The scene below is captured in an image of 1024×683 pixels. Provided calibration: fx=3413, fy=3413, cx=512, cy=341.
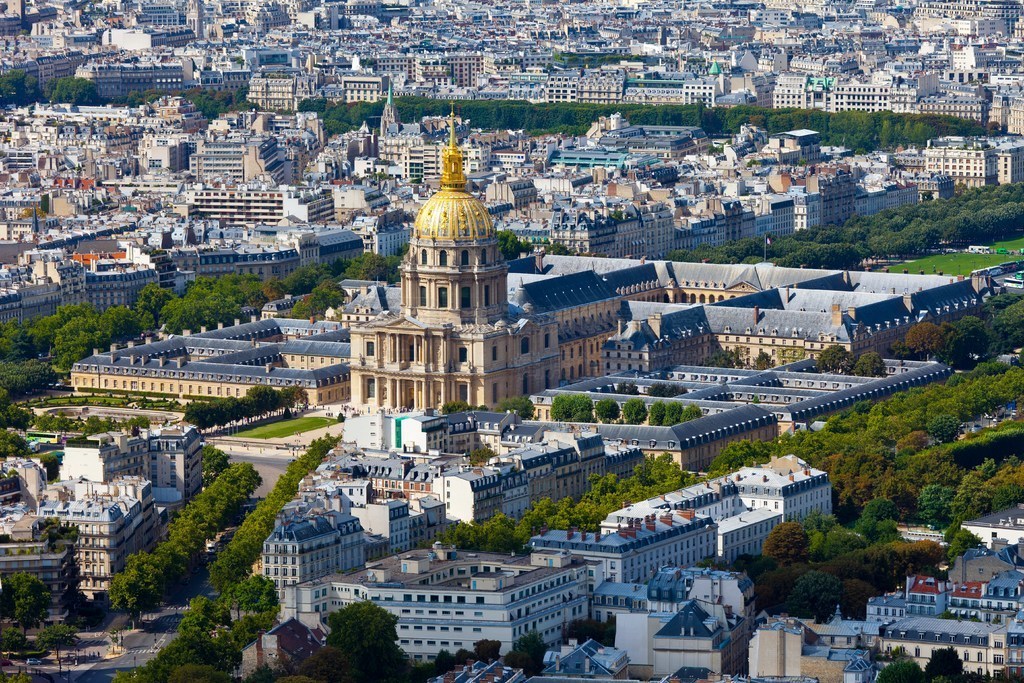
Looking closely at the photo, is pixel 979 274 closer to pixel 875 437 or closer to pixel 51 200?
pixel 875 437

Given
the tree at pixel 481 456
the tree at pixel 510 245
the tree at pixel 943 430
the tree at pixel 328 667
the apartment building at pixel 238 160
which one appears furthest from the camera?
the apartment building at pixel 238 160

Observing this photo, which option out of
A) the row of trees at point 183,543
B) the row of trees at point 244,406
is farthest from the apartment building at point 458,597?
the row of trees at point 244,406

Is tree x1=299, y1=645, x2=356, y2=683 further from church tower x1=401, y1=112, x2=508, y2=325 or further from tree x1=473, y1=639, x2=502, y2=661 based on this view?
church tower x1=401, y1=112, x2=508, y2=325

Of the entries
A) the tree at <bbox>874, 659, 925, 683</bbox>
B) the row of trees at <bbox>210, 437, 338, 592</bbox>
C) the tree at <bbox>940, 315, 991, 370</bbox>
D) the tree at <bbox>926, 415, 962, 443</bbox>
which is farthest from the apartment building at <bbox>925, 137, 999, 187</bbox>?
the tree at <bbox>874, 659, 925, 683</bbox>

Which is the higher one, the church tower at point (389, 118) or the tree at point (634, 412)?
the tree at point (634, 412)

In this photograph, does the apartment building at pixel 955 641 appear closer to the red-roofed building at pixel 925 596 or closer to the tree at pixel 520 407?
the red-roofed building at pixel 925 596

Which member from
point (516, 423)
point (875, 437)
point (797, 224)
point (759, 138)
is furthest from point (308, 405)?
point (759, 138)

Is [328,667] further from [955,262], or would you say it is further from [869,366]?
[955,262]
